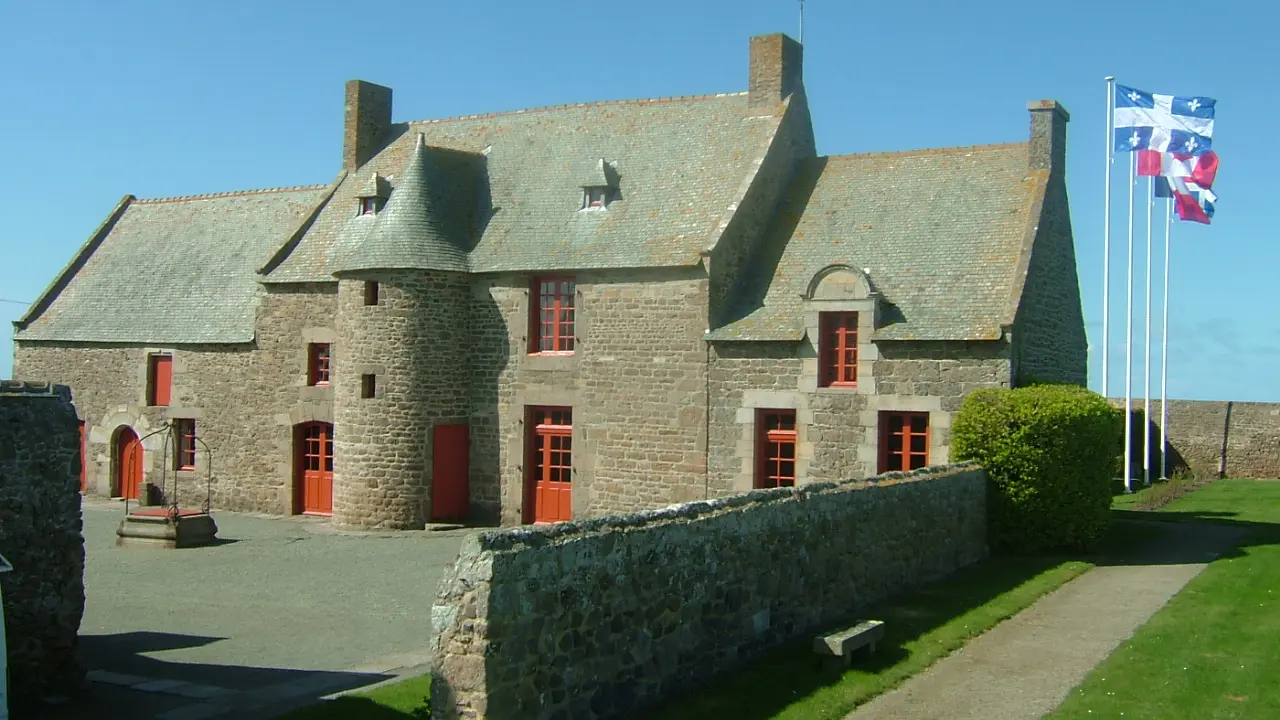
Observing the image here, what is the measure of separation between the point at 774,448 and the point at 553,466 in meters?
4.76

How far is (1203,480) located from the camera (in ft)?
99.0

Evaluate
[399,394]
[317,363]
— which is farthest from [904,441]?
[317,363]

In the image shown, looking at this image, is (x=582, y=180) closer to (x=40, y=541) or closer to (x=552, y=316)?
(x=552, y=316)

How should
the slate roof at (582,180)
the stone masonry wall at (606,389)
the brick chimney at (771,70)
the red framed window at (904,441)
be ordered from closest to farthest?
the red framed window at (904,441) → the stone masonry wall at (606,389) → the slate roof at (582,180) → the brick chimney at (771,70)

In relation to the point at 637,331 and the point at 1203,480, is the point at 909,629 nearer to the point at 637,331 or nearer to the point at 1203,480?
the point at 637,331

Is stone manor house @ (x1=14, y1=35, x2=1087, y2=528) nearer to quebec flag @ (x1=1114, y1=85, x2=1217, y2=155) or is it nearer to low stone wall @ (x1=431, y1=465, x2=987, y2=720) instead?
quebec flag @ (x1=1114, y1=85, x2=1217, y2=155)

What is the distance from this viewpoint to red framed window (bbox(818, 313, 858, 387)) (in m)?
20.6

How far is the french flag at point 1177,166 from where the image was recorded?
26.7m

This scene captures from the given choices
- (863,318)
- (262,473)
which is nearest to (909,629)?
(863,318)

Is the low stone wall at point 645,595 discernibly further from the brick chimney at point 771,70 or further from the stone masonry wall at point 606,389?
the brick chimney at point 771,70

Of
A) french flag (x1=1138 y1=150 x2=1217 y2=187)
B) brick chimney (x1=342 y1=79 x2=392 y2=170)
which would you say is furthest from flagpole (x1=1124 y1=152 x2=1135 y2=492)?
brick chimney (x1=342 y1=79 x2=392 y2=170)

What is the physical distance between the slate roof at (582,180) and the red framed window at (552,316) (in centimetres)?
58

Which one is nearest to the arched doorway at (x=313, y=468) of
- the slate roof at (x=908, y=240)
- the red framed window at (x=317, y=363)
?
the red framed window at (x=317, y=363)

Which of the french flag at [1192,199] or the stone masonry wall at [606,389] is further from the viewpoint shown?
the french flag at [1192,199]
